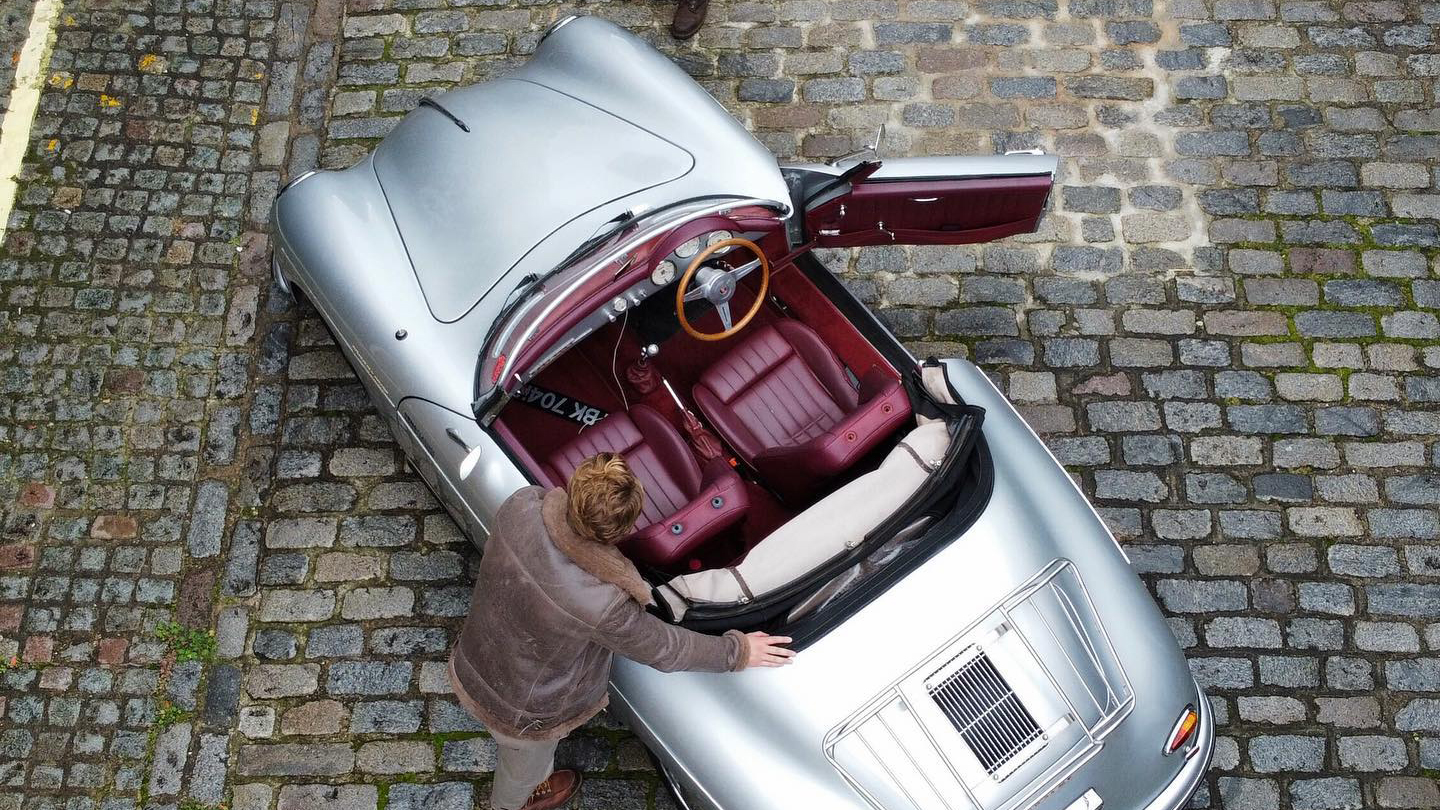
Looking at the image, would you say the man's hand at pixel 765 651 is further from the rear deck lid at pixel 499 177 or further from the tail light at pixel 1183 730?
the rear deck lid at pixel 499 177

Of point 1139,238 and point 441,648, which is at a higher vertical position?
point 1139,238

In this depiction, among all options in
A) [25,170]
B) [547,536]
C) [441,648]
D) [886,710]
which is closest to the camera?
[547,536]

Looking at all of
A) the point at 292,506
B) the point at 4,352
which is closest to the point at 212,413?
the point at 292,506

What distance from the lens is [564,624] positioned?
3.77 meters

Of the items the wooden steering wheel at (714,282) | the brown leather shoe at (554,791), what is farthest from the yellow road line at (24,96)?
the brown leather shoe at (554,791)

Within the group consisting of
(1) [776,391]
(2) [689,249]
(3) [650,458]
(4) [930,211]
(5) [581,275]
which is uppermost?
(4) [930,211]

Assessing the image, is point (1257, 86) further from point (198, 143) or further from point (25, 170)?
point (25, 170)

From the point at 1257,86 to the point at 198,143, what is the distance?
5.94m

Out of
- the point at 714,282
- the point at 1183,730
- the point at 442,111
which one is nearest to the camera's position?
the point at 1183,730

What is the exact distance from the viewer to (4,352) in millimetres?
5957

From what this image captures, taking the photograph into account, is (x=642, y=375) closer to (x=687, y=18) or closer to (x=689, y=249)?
(x=689, y=249)

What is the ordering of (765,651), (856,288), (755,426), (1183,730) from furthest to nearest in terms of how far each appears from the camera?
(856,288) → (755,426) → (1183,730) → (765,651)

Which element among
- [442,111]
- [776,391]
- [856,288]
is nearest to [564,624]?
[776,391]

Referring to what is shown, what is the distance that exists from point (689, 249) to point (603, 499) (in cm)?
146
